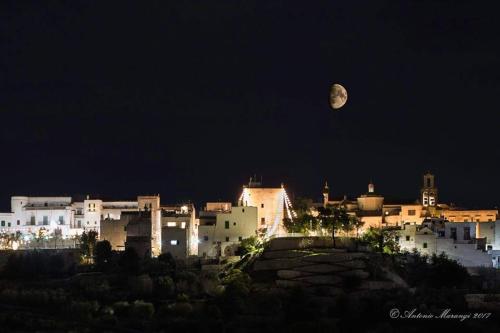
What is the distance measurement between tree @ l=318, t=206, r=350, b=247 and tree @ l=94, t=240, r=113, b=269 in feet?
31.1

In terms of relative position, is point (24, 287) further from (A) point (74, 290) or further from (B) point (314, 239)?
(B) point (314, 239)

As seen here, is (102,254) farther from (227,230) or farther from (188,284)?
(227,230)

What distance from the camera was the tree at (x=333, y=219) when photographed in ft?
141

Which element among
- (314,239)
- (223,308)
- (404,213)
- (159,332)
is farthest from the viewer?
(404,213)

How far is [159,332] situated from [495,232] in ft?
67.7

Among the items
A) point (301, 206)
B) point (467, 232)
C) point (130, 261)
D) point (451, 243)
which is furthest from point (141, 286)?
point (467, 232)

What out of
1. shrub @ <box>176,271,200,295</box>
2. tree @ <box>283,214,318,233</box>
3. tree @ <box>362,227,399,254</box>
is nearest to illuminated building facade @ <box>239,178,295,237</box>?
tree @ <box>283,214,318,233</box>

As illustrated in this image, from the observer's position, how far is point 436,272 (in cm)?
3941

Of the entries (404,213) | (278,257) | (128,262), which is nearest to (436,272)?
(278,257)

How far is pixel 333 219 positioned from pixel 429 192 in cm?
1877

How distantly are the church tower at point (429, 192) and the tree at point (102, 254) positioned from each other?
25247mm

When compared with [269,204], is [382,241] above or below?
below

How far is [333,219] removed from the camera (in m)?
43.7

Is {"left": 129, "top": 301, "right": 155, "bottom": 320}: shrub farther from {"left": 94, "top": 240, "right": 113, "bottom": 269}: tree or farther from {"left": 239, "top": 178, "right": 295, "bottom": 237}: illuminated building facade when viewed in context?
{"left": 239, "top": 178, "right": 295, "bottom": 237}: illuminated building facade
